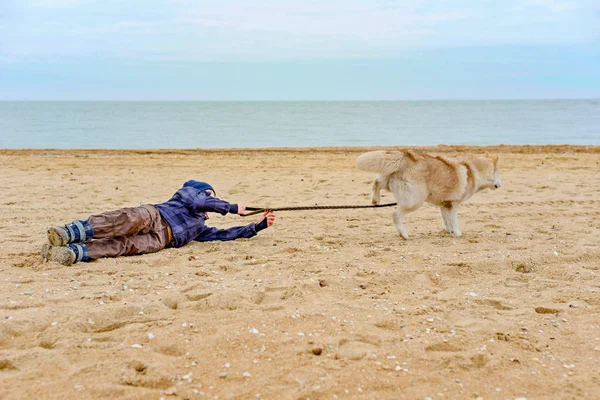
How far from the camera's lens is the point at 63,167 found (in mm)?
12758

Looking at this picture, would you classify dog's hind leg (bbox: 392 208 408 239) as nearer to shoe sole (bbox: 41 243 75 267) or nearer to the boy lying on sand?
the boy lying on sand

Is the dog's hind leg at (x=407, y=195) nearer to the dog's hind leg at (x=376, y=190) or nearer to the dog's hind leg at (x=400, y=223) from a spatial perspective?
the dog's hind leg at (x=400, y=223)

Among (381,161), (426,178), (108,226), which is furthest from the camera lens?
(426,178)

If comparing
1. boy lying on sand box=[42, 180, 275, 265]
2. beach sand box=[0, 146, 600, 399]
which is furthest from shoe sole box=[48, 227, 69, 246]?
beach sand box=[0, 146, 600, 399]

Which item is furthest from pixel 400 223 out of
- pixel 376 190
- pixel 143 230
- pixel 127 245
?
pixel 127 245

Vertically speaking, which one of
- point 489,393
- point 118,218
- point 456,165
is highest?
point 456,165

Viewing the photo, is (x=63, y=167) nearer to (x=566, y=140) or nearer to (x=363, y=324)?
(x=363, y=324)

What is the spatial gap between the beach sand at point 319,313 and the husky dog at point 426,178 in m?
0.41

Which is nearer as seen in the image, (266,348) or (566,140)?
(266,348)

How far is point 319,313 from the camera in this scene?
13.3 feet

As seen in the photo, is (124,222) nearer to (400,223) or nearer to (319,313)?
(319,313)

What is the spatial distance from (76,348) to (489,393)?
2.56 m

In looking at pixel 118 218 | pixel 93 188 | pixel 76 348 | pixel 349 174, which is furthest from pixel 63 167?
pixel 76 348

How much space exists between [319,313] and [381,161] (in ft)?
9.12
